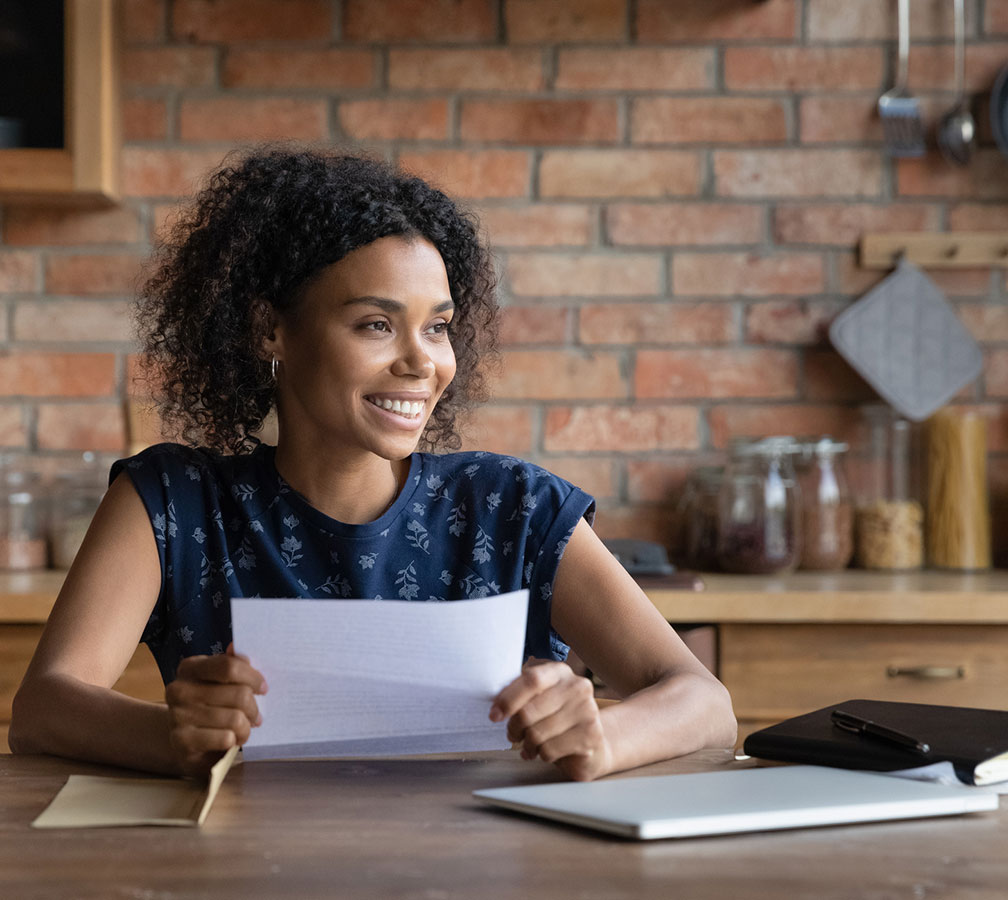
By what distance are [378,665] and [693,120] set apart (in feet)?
5.68

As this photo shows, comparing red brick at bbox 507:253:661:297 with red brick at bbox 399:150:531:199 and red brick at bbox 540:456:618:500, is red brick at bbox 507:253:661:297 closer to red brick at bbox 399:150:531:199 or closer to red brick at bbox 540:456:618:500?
red brick at bbox 399:150:531:199

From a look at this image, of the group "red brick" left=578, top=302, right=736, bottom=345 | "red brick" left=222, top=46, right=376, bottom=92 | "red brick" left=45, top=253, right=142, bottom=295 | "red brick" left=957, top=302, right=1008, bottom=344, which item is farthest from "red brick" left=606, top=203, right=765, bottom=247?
"red brick" left=45, top=253, right=142, bottom=295

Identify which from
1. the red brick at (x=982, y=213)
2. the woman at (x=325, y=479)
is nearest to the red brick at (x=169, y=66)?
the woman at (x=325, y=479)

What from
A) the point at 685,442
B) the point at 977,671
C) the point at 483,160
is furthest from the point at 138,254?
the point at 977,671

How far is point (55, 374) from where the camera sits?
7.63 ft

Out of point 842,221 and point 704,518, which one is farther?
point 842,221

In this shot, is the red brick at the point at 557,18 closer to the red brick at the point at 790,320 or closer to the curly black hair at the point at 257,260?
the red brick at the point at 790,320

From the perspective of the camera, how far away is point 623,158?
2330mm

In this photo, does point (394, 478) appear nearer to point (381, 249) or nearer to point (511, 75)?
point (381, 249)

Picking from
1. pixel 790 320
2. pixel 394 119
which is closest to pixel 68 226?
pixel 394 119

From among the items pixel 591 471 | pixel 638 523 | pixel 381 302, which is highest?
pixel 381 302

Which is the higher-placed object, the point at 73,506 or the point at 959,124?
the point at 959,124

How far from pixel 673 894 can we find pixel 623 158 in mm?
1874

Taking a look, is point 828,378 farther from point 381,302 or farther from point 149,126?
point 149,126
